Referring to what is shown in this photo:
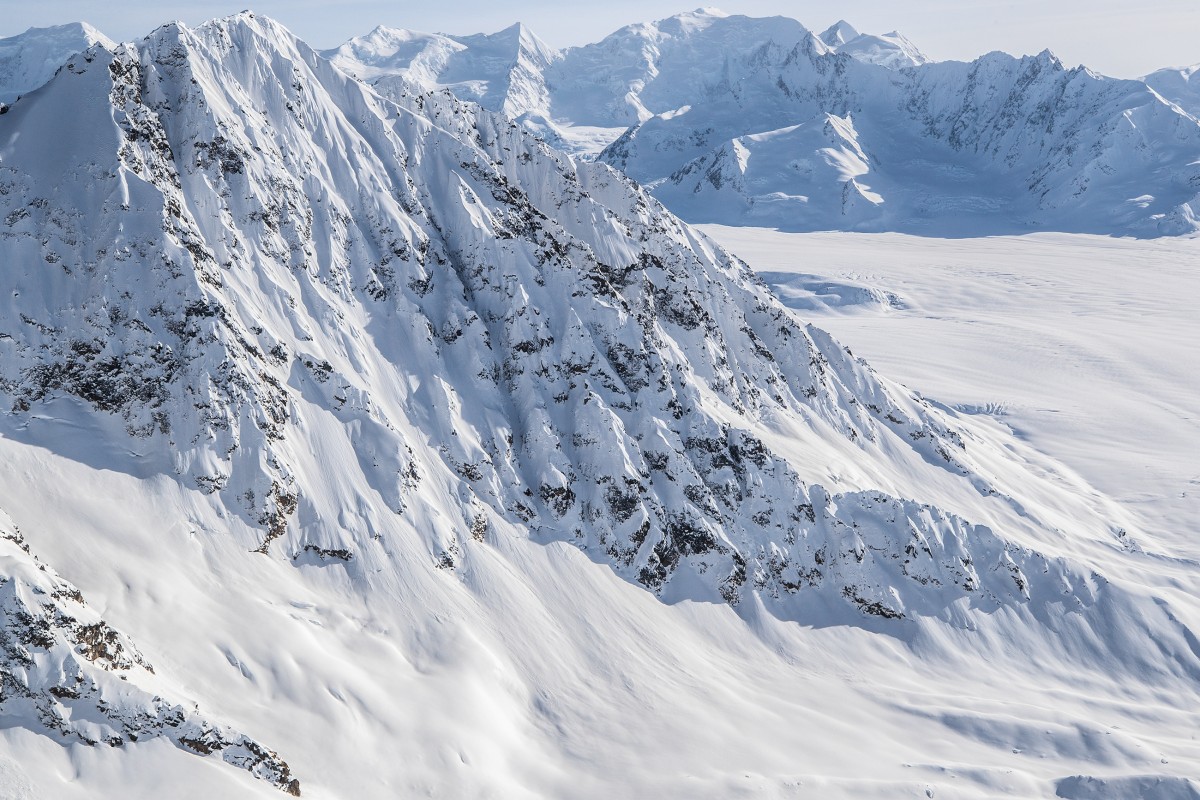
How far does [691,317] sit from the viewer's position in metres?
56.7

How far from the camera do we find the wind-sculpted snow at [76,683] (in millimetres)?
24141

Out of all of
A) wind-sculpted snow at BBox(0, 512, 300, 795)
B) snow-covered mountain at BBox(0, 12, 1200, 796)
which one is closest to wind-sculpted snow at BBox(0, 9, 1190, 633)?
snow-covered mountain at BBox(0, 12, 1200, 796)

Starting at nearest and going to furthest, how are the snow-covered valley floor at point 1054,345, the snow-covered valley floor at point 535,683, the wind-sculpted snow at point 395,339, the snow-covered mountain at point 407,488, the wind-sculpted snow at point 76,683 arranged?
the wind-sculpted snow at point 76,683
the snow-covered valley floor at point 535,683
the snow-covered mountain at point 407,488
the wind-sculpted snow at point 395,339
the snow-covered valley floor at point 1054,345

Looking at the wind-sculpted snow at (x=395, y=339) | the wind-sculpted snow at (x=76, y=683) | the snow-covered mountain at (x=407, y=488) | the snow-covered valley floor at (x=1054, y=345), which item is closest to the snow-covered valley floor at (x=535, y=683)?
the snow-covered mountain at (x=407, y=488)

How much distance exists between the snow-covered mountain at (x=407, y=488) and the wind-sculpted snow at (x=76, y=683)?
0.30 ft

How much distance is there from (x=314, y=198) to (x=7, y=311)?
15510 millimetres

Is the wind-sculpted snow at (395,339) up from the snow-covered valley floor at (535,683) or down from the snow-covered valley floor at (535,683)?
up

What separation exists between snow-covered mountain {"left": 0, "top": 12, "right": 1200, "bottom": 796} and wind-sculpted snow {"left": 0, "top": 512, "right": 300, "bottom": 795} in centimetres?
9

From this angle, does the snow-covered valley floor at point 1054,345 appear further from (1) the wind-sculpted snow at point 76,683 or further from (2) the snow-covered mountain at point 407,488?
Answer: (1) the wind-sculpted snow at point 76,683

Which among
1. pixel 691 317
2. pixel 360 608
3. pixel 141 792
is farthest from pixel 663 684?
pixel 691 317

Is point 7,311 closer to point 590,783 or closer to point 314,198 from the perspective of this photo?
point 314,198

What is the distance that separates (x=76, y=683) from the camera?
2450 cm

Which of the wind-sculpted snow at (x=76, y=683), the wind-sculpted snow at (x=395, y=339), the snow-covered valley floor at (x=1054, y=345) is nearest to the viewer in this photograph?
the wind-sculpted snow at (x=76, y=683)

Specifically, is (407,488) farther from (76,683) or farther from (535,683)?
(76,683)
